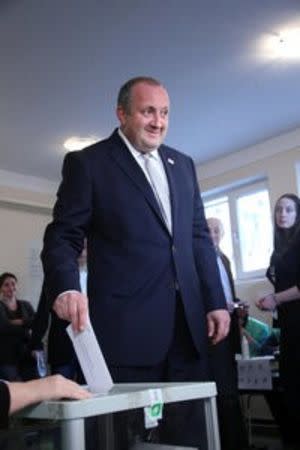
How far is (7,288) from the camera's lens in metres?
4.71

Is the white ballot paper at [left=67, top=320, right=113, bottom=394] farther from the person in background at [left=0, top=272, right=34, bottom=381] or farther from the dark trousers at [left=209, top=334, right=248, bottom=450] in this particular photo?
the person in background at [left=0, top=272, right=34, bottom=381]

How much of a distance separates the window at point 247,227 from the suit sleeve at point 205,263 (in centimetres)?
329

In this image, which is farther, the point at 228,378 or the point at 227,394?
the point at 227,394

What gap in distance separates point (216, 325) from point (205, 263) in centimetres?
18

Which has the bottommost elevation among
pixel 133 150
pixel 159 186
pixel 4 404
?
pixel 4 404

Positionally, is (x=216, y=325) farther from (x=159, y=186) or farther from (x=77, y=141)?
(x=77, y=141)

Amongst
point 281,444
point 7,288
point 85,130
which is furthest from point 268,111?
point 7,288

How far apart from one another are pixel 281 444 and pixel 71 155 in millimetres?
2805

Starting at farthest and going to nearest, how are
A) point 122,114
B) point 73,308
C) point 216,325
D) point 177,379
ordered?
point 122,114
point 216,325
point 177,379
point 73,308

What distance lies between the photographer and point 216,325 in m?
1.37

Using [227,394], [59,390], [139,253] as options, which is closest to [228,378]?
[227,394]

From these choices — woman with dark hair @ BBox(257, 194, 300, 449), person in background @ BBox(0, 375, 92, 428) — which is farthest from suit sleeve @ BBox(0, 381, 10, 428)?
woman with dark hair @ BBox(257, 194, 300, 449)

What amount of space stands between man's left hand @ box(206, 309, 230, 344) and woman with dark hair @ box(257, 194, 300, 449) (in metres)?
1.43

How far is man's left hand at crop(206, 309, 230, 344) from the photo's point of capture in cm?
137
